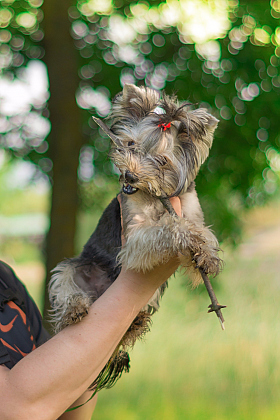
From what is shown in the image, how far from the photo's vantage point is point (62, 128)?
16.6 feet

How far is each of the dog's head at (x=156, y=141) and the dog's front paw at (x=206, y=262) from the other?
0.39 meters

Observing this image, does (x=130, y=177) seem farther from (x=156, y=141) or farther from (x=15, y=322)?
(x=15, y=322)

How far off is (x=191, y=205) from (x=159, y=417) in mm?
4438

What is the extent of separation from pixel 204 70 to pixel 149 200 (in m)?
3.01

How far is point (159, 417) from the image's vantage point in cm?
548

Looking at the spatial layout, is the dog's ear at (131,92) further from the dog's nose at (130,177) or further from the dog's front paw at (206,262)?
the dog's front paw at (206,262)

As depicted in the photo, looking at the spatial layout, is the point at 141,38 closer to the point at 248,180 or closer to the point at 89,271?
the point at 248,180

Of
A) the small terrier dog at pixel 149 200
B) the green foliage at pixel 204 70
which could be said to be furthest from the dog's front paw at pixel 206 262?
the green foliage at pixel 204 70

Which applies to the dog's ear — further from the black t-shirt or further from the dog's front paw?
the black t-shirt

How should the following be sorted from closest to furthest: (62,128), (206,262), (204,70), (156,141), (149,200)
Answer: (206,262), (156,141), (149,200), (204,70), (62,128)

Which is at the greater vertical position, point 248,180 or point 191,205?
point 191,205

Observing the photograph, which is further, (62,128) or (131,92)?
(62,128)

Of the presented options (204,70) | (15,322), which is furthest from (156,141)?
(204,70)

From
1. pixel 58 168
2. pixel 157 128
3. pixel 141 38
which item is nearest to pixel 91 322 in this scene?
pixel 157 128
